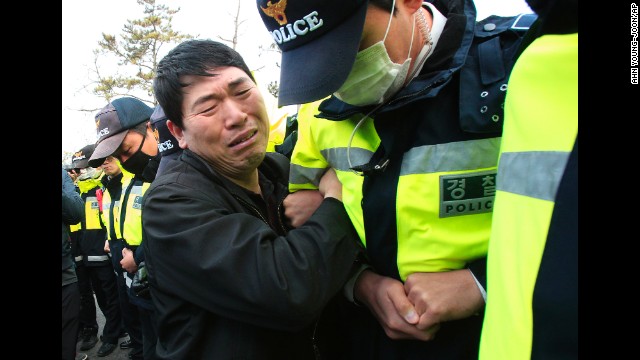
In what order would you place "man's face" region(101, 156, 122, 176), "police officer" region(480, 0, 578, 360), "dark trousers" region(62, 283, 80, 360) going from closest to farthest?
"police officer" region(480, 0, 578, 360)
"dark trousers" region(62, 283, 80, 360)
"man's face" region(101, 156, 122, 176)

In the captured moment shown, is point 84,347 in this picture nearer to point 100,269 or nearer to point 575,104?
point 100,269

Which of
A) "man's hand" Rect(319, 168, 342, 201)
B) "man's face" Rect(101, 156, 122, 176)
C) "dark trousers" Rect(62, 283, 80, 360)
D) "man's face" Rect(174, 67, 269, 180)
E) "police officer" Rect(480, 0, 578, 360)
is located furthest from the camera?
"man's face" Rect(101, 156, 122, 176)

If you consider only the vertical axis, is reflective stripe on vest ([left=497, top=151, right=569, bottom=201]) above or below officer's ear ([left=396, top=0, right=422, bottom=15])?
below

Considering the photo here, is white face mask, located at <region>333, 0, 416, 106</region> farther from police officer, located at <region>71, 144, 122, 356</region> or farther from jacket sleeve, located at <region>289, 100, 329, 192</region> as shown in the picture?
police officer, located at <region>71, 144, 122, 356</region>

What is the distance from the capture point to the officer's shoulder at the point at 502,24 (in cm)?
110

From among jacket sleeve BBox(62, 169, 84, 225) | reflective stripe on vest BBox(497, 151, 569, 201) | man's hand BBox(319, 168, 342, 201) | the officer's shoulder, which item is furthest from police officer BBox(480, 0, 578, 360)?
jacket sleeve BBox(62, 169, 84, 225)

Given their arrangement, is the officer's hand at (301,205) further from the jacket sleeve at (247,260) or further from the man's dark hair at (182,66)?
the man's dark hair at (182,66)

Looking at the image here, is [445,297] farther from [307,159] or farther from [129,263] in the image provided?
[129,263]

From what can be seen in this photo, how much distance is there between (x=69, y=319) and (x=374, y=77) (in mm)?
3851

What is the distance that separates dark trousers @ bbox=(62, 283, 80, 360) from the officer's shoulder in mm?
4006

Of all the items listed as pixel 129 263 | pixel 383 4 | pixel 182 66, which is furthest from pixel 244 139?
pixel 129 263

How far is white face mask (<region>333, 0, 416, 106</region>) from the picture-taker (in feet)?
3.77

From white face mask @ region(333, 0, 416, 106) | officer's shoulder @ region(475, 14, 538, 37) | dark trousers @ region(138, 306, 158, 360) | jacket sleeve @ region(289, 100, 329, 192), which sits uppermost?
officer's shoulder @ region(475, 14, 538, 37)

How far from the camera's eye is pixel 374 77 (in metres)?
1.16
